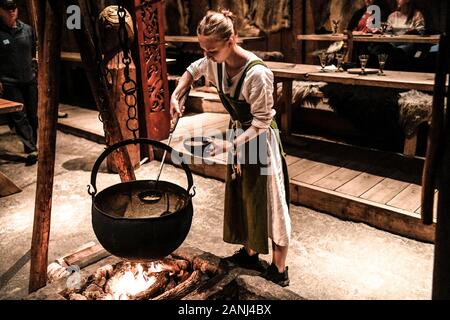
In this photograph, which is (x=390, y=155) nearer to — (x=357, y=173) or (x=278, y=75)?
(x=357, y=173)

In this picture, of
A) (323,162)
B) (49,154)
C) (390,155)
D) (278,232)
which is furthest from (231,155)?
(390,155)

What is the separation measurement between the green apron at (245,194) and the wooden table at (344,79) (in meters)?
2.25

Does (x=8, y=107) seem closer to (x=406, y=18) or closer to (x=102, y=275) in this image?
(x=102, y=275)

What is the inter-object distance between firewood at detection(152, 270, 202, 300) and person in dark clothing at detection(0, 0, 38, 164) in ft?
15.9

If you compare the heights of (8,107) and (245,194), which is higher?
(8,107)

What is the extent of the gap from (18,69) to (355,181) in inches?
209

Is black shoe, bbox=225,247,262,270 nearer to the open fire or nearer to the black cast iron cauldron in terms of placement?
the open fire

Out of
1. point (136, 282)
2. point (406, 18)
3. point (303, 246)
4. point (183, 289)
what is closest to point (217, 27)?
point (183, 289)

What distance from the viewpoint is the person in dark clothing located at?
666 centimetres

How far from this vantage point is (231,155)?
3.42 meters

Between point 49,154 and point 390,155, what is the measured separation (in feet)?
14.8

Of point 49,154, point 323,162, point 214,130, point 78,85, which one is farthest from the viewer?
point 78,85

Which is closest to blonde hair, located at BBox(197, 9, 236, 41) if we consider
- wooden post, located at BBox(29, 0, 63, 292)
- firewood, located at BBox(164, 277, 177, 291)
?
wooden post, located at BBox(29, 0, 63, 292)

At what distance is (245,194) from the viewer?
3422 millimetres
